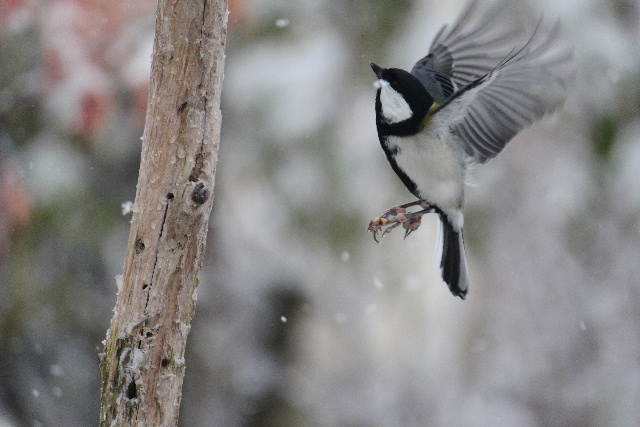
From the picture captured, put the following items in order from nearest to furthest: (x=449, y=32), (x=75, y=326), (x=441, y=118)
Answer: (x=441, y=118)
(x=449, y=32)
(x=75, y=326)

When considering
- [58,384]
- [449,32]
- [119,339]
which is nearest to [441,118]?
[449,32]

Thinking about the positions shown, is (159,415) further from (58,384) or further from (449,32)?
(58,384)

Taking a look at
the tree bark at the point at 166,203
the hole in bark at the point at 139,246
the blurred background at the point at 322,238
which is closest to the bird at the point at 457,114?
the tree bark at the point at 166,203

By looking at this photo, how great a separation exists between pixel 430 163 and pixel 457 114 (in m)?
0.16

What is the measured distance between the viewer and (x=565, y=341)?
4.76 metres

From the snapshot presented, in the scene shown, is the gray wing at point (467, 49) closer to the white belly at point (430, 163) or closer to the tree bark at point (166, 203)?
the white belly at point (430, 163)

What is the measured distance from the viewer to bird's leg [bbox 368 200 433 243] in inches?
76.1

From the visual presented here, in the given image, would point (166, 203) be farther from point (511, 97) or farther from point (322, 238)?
point (322, 238)

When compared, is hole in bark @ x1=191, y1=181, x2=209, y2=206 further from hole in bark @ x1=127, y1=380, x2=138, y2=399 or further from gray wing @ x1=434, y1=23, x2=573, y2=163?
gray wing @ x1=434, y1=23, x2=573, y2=163

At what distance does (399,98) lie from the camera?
1.93 m

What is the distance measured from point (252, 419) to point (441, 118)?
2.93 m

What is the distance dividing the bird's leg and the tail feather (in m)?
0.17

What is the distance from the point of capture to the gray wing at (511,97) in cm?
172

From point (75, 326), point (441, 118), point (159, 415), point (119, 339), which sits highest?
point (75, 326)
